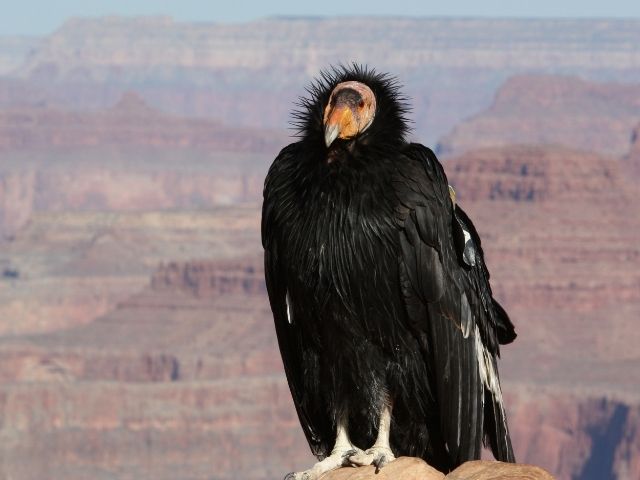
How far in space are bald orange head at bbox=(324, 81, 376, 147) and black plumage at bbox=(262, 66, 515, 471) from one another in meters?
0.12

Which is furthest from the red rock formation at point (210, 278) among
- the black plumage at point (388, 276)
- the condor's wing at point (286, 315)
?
the black plumage at point (388, 276)

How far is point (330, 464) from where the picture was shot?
11469 millimetres

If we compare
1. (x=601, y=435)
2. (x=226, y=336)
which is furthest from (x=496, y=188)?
Answer: (x=601, y=435)

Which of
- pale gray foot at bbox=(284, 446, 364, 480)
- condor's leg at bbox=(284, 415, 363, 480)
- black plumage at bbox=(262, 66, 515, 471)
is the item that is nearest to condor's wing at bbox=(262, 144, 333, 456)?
black plumage at bbox=(262, 66, 515, 471)

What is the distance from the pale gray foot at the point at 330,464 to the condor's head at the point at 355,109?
1681mm

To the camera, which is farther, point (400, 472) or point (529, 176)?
point (529, 176)

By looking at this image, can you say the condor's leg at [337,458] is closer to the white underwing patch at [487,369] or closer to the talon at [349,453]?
the talon at [349,453]

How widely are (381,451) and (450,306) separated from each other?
34.7 inches

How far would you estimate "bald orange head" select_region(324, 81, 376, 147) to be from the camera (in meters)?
11.0

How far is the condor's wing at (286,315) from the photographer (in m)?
11.7

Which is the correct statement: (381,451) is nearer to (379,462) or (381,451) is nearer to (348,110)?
(379,462)

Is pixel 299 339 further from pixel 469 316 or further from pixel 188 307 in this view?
pixel 188 307

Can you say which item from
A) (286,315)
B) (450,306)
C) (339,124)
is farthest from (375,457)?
(339,124)

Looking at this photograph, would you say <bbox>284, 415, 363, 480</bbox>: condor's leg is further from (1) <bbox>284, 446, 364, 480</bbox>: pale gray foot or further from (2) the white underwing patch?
(2) the white underwing patch
